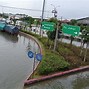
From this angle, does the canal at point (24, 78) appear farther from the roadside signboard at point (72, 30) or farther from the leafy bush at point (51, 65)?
the roadside signboard at point (72, 30)

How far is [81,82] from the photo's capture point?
1460 cm

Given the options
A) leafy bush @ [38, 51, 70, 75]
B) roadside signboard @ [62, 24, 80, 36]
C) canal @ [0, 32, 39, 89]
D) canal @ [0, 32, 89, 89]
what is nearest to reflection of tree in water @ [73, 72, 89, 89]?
canal @ [0, 32, 89, 89]

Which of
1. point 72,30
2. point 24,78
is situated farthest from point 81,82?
point 72,30

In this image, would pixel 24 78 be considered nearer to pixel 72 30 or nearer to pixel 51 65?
pixel 51 65

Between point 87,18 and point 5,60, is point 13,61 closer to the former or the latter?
point 5,60

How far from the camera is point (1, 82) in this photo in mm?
12758

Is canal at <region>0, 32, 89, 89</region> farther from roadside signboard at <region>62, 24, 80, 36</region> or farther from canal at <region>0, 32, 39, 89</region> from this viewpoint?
roadside signboard at <region>62, 24, 80, 36</region>

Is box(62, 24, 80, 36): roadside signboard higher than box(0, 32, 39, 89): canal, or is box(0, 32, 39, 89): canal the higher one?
box(62, 24, 80, 36): roadside signboard

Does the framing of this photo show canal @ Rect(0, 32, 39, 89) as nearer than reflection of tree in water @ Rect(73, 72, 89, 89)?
Yes

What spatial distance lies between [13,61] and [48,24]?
23.1ft

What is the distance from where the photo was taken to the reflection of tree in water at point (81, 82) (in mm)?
13742

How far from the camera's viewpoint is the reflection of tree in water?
13.7m

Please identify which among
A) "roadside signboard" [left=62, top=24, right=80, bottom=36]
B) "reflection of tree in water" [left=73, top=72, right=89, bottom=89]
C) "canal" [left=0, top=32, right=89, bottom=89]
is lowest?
"reflection of tree in water" [left=73, top=72, right=89, bottom=89]

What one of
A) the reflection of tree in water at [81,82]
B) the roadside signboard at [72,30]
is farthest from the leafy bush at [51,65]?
the roadside signboard at [72,30]
